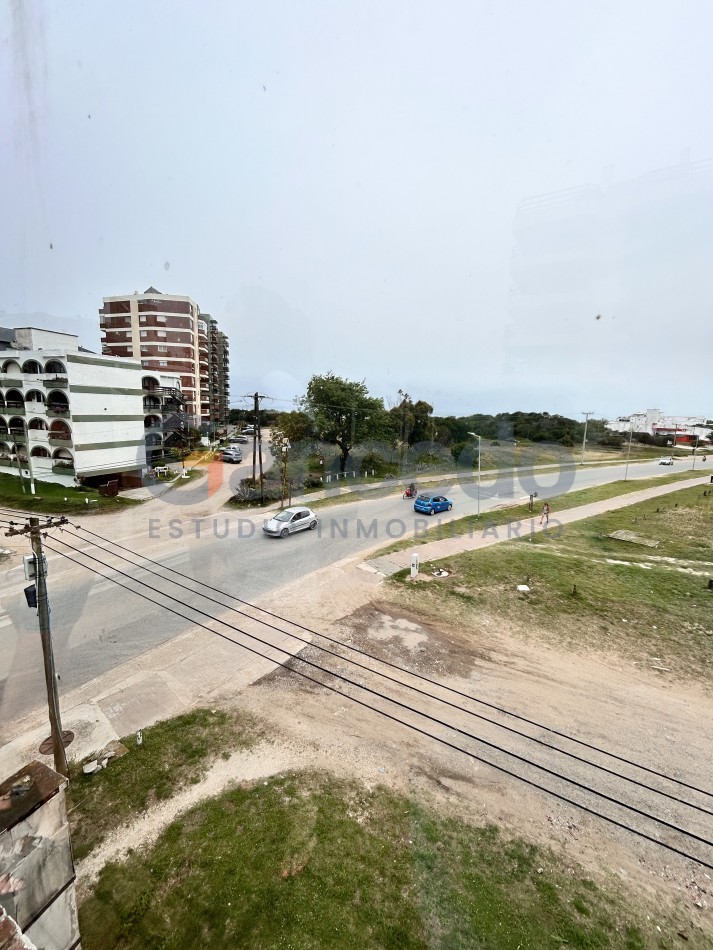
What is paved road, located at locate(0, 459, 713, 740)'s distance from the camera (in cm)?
934

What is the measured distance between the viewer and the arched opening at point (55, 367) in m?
26.5

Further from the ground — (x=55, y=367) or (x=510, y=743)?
(x=55, y=367)

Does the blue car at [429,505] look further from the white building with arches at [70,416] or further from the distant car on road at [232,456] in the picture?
the distant car on road at [232,456]

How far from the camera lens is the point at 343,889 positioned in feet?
15.8

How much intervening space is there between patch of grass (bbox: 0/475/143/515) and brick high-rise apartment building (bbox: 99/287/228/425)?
23.7m

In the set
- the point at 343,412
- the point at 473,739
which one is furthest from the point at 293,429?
the point at 473,739

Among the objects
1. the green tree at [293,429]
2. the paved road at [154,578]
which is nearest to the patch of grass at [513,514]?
the paved road at [154,578]

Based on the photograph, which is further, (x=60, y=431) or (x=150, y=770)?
(x=60, y=431)

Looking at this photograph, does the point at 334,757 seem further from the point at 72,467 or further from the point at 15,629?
the point at 72,467

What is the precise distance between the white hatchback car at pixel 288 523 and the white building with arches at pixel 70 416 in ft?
49.3

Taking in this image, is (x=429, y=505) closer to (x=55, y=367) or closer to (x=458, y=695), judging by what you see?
(x=458, y=695)

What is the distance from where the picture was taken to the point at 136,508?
22.6m

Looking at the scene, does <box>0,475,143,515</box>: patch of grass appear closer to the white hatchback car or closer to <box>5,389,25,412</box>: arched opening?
<box>5,389,25,412</box>: arched opening

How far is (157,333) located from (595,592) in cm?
5240
